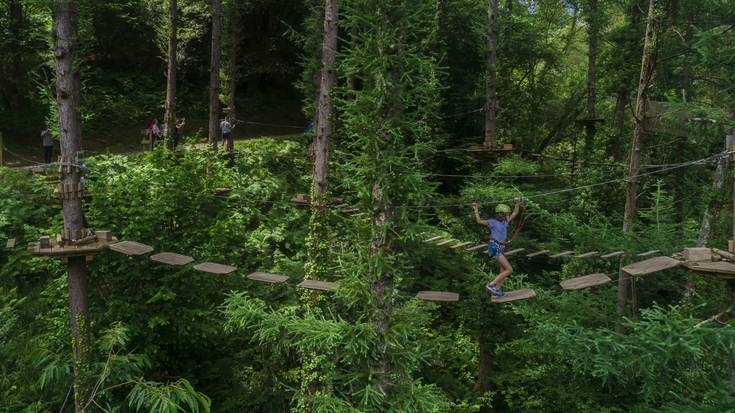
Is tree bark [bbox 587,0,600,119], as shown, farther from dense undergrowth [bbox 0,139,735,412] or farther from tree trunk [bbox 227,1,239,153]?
tree trunk [bbox 227,1,239,153]

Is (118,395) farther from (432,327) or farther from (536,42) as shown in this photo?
(536,42)

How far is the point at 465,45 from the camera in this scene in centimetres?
1712

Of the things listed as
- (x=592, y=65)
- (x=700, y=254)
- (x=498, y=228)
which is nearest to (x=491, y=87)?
(x=592, y=65)

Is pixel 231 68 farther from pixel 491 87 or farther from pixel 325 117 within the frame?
pixel 325 117

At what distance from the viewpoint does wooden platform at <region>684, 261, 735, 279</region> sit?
14.9 feet

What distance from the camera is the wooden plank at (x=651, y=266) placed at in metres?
4.83

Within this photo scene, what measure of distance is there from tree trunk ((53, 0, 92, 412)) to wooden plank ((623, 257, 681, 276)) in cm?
606

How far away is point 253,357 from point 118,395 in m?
2.64

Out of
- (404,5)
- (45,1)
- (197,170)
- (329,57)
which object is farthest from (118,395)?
(404,5)

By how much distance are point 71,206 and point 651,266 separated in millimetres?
6418

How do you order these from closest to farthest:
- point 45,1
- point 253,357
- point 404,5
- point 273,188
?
point 404,5
point 45,1
point 253,357
point 273,188

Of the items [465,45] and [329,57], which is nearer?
[329,57]

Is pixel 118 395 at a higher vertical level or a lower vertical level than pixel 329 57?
lower

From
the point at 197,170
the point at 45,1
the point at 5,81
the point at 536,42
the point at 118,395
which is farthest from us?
the point at 5,81
